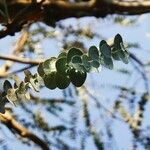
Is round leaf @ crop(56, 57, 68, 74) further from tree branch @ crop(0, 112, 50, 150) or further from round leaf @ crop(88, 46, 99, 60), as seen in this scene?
tree branch @ crop(0, 112, 50, 150)

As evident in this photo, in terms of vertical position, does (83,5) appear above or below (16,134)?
above

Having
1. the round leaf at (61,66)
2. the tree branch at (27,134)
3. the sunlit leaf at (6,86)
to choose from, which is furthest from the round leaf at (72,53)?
the tree branch at (27,134)

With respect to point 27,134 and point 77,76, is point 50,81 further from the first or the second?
point 27,134

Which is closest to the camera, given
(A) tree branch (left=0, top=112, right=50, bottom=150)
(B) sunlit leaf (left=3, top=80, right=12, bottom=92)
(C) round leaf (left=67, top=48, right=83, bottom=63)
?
(C) round leaf (left=67, top=48, right=83, bottom=63)

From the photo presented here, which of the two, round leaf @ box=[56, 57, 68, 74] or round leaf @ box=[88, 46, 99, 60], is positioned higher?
round leaf @ box=[88, 46, 99, 60]

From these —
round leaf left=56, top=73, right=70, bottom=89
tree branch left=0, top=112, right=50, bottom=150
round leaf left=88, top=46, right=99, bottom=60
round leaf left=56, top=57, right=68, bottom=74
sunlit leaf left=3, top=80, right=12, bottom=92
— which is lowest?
tree branch left=0, top=112, right=50, bottom=150

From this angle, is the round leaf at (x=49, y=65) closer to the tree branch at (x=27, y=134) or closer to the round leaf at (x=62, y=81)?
the round leaf at (x=62, y=81)

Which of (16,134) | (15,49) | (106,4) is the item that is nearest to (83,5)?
(106,4)

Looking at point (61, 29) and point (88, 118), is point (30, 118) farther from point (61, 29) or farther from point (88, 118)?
point (61, 29)

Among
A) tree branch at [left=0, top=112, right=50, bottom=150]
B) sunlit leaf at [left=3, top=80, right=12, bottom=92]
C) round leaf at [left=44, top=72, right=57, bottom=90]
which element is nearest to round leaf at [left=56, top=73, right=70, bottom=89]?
round leaf at [left=44, top=72, right=57, bottom=90]

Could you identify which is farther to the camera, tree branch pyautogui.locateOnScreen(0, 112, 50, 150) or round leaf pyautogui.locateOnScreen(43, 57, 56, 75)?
tree branch pyautogui.locateOnScreen(0, 112, 50, 150)

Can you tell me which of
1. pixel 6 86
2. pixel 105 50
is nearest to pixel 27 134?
pixel 6 86
